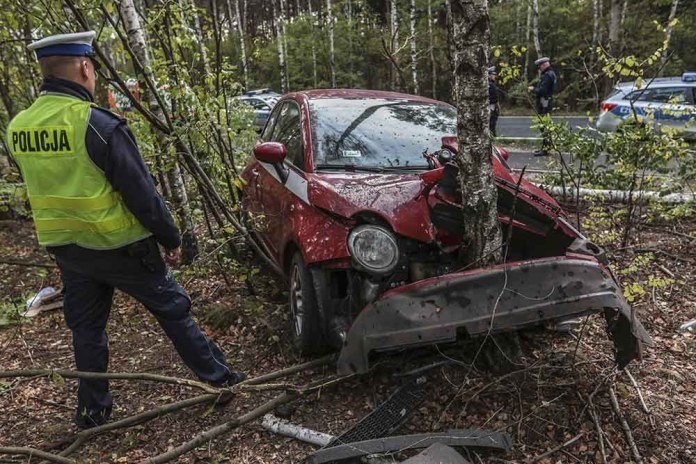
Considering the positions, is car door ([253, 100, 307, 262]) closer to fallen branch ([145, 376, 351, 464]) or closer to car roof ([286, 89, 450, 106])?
car roof ([286, 89, 450, 106])

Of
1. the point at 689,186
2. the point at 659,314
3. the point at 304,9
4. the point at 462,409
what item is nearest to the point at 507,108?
the point at 304,9

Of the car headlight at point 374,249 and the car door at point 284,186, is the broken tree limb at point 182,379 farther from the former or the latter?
the car door at point 284,186

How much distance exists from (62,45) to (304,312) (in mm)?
1998

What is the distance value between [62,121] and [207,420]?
183cm

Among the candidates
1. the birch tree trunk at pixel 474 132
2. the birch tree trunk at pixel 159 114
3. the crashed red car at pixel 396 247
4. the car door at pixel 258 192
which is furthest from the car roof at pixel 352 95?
the birch tree trunk at pixel 474 132

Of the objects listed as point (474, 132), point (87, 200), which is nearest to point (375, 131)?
point (474, 132)

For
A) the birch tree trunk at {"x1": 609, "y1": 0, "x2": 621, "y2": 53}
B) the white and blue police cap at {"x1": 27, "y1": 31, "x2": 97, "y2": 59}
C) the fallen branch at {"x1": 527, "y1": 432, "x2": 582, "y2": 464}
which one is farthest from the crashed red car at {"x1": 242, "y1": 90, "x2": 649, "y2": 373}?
the birch tree trunk at {"x1": 609, "y1": 0, "x2": 621, "y2": 53}

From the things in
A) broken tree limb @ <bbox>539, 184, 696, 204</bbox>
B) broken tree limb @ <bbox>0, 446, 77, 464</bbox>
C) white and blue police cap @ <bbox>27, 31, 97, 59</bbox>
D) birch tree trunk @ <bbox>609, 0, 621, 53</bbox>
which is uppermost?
birch tree trunk @ <bbox>609, 0, 621, 53</bbox>

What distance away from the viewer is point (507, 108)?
25.0 m

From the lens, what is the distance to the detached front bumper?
2715 mm

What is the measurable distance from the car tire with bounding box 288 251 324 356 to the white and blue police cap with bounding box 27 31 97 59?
1.74m

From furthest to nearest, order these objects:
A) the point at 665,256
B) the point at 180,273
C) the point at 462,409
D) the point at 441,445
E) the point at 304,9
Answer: the point at 304,9, the point at 665,256, the point at 180,273, the point at 462,409, the point at 441,445

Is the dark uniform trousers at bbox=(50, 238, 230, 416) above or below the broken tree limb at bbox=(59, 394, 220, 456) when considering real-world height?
above

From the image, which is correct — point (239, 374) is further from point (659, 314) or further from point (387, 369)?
point (659, 314)
